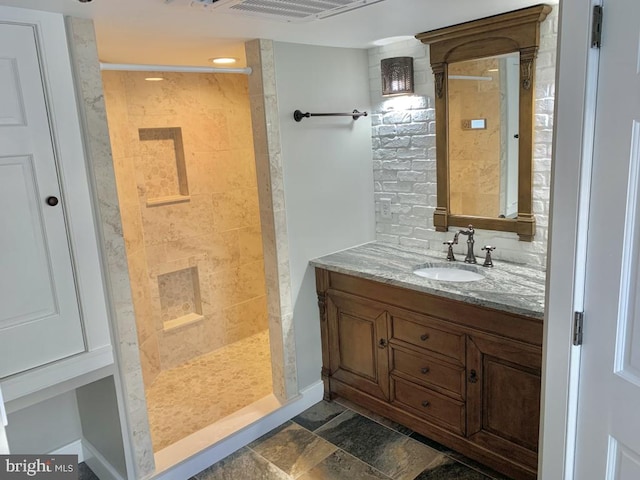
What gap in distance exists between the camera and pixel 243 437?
2576 millimetres

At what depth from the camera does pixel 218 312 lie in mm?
3902

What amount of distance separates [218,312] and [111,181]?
2108 mm

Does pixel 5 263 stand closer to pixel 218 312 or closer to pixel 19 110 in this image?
pixel 19 110

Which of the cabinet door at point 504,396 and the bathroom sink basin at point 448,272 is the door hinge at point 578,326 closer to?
the cabinet door at point 504,396

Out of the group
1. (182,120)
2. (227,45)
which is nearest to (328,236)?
(227,45)

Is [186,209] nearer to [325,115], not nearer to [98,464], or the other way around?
[325,115]

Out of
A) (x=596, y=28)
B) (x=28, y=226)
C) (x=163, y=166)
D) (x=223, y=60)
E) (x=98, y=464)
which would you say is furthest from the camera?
(x=163, y=166)

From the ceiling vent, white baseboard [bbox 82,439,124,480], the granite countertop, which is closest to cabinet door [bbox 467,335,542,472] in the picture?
the granite countertop

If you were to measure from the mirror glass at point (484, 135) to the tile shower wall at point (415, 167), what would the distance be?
0.36 feet

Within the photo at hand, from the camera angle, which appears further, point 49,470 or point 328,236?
point 328,236

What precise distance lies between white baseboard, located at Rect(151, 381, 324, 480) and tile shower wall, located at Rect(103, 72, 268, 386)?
114 centimetres

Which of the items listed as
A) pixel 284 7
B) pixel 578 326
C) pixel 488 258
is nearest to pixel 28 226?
pixel 284 7

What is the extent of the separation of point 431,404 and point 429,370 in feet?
0.60

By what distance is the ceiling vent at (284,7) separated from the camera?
1.74 metres
